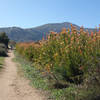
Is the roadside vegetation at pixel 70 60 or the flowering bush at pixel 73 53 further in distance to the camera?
the flowering bush at pixel 73 53

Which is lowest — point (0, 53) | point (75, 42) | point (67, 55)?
point (0, 53)

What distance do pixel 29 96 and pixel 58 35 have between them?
3.82 m

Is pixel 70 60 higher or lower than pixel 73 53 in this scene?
lower

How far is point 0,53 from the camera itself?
28078mm

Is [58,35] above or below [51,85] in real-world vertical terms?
above

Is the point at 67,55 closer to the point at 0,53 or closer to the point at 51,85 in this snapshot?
the point at 51,85

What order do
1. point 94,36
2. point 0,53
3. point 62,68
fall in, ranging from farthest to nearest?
point 0,53 → point 62,68 → point 94,36

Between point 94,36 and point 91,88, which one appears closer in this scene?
point 91,88

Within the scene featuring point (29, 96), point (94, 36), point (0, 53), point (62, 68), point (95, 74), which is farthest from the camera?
point (0, 53)

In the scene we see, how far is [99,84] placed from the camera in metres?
4.78

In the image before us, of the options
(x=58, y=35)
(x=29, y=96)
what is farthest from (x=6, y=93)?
(x=58, y=35)

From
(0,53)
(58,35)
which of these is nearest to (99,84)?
(58,35)

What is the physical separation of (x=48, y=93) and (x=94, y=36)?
114 inches

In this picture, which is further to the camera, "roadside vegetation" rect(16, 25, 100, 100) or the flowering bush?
the flowering bush
